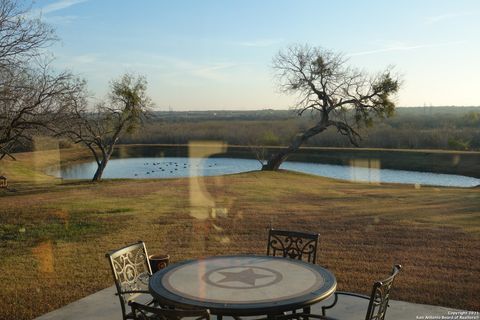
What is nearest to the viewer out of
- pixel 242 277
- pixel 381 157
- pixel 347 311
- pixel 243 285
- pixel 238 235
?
pixel 243 285

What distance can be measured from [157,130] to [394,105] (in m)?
52.0

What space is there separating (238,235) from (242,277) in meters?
6.54

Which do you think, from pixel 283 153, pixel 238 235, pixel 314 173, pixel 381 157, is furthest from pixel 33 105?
pixel 381 157

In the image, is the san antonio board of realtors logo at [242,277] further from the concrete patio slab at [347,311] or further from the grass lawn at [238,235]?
the grass lawn at [238,235]

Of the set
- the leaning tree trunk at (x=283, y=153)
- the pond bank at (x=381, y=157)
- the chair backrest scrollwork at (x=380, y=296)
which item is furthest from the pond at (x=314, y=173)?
the chair backrest scrollwork at (x=380, y=296)

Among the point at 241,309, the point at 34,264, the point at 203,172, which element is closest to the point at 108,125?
the point at 203,172

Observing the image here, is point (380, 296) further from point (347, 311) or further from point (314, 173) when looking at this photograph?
point (314, 173)

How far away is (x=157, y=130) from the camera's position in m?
77.2

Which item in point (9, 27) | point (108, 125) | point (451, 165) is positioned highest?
point (9, 27)

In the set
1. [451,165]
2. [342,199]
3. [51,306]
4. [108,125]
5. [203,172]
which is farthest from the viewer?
[451,165]

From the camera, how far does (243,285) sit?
3928 mm

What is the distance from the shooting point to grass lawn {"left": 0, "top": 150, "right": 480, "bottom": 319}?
278 inches

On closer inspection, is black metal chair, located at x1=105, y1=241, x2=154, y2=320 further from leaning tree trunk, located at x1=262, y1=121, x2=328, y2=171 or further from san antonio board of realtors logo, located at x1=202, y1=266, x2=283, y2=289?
leaning tree trunk, located at x1=262, y1=121, x2=328, y2=171

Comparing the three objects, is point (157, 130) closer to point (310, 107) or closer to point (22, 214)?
point (310, 107)
